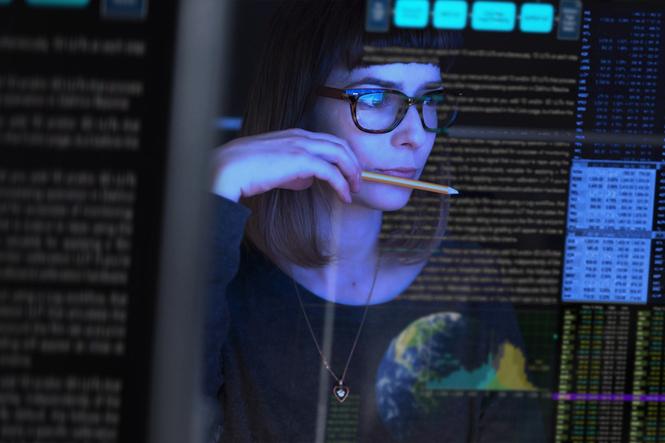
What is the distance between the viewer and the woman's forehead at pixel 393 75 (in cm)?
107

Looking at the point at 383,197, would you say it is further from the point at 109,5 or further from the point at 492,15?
the point at 109,5

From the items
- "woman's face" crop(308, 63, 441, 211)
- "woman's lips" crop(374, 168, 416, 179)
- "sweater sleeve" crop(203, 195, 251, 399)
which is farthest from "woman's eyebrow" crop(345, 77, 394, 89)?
"sweater sleeve" crop(203, 195, 251, 399)

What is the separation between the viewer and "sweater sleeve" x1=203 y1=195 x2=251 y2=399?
1050 mm

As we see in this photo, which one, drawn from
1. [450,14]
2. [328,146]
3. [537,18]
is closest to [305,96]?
[328,146]

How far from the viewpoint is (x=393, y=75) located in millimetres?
1074

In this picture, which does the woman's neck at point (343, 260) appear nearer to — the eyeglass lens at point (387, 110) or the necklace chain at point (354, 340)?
the necklace chain at point (354, 340)

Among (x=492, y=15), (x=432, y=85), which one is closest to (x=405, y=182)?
(x=432, y=85)

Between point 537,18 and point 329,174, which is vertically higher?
point 537,18

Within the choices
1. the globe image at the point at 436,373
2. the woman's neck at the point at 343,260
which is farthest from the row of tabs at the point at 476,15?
the globe image at the point at 436,373

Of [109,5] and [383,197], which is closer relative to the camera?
[109,5]

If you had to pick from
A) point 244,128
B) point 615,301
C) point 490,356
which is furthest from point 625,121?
point 244,128

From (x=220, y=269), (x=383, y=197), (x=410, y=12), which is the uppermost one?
(x=410, y=12)

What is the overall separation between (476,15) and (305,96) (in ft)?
0.78

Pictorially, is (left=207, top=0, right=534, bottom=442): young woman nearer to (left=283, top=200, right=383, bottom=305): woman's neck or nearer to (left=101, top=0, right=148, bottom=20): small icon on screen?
(left=283, top=200, right=383, bottom=305): woman's neck
